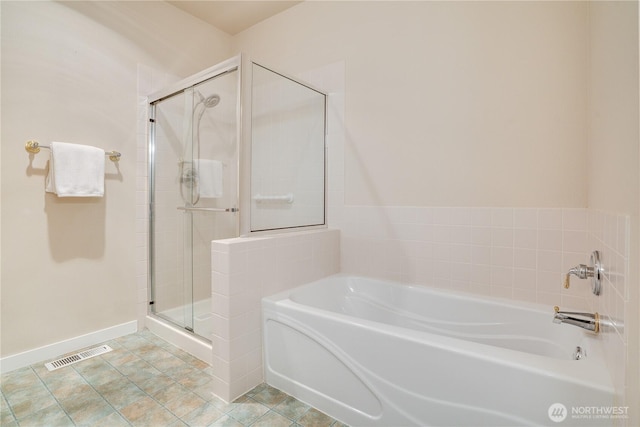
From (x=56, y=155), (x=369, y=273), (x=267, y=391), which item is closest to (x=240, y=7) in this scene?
(x=56, y=155)

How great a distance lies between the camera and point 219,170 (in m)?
2.07

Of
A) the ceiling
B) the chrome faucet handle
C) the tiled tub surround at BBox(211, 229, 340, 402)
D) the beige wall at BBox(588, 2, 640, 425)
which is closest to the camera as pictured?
the beige wall at BBox(588, 2, 640, 425)

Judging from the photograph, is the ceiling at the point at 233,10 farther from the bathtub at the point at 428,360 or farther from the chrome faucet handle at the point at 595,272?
the chrome faucet handle at the point at 595,272

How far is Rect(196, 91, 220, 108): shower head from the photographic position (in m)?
2.00

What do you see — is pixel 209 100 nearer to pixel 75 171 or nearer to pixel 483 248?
pixel 75 171

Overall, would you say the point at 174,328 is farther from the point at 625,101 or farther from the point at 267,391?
the point at 625,101

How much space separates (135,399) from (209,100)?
1.78 meters

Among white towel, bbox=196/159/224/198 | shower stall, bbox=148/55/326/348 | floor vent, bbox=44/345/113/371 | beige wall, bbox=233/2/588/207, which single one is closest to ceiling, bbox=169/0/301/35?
beige wall, bbox=233/2/588/207

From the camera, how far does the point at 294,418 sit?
1.41 metres

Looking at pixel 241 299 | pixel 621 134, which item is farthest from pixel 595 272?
pixel 241 299

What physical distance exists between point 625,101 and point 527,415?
3.06 feet

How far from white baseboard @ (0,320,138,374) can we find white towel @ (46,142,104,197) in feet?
3.18

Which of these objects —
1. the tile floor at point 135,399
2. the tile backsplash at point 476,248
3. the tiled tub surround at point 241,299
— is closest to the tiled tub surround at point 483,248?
the tile backsplash at point 476,248

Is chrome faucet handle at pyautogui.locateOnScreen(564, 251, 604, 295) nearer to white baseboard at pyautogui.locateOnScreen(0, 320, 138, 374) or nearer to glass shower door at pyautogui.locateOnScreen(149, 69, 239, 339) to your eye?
glass shower door at pyautogui.locateOnScreen(149, 69, 239, 339)
